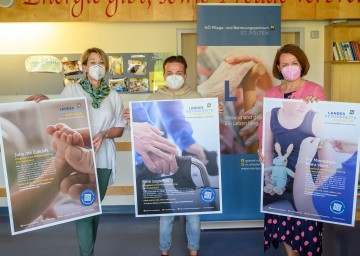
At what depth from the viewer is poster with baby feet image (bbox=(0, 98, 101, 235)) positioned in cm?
283

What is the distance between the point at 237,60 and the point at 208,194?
1.72 metres

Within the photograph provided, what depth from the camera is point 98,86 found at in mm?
3203

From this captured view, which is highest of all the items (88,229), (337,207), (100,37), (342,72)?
(100,37)

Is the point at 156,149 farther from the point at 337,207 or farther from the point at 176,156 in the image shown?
the point at 337,207

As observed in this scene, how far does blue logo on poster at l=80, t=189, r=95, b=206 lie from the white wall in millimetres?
2429

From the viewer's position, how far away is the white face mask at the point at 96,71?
314 cm

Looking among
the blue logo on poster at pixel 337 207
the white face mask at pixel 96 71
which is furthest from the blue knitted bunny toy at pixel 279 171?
the white face mask at pixel 96 71

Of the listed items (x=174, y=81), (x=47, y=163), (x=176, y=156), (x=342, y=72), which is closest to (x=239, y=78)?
(x=174, y=81)

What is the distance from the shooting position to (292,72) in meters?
2.93

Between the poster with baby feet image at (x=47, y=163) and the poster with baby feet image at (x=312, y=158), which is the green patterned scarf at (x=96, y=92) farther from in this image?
the poster with baby feet image at (x=312, y=158)

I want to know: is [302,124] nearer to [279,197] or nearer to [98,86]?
[279,197]

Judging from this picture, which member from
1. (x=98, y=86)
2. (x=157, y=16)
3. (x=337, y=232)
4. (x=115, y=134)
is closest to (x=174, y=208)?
(x=115, y=134)

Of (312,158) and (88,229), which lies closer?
(312,158)

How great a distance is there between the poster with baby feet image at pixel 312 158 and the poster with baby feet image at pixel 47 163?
1.14m
